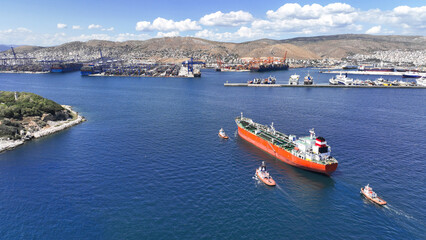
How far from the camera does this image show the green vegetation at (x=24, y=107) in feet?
285

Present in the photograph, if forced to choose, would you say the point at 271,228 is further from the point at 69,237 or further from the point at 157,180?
the point at 69,237

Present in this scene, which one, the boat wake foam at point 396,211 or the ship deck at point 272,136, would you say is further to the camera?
the ship deck at point 272,136

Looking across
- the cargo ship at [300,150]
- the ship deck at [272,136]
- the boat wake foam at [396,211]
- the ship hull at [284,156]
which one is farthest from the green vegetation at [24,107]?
the boat wake foam at [396,211]

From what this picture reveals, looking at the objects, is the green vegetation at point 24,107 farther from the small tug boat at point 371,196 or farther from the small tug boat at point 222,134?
the small tug boat at point 371,196

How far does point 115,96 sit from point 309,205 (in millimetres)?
144089

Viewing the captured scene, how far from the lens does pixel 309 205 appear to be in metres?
45.5

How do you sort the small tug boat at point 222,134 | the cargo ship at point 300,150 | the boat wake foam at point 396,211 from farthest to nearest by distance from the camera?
the small tug boat at point 222,134, the cargo ship at point 300,150, the boat wake foam at point 396,211

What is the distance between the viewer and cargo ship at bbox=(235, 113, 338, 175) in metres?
55.5

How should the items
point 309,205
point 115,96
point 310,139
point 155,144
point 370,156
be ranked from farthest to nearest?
1. point 115,96
2. point 155,144
3. point 370,156
4. point 310,139
5. point 309,205

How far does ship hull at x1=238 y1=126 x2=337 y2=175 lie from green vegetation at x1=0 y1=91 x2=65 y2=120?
7238 centimetres

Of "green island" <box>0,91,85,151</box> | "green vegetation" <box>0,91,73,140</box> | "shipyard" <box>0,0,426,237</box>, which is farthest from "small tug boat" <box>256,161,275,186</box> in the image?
"green vegetation" <box>0,91,73,140</box>

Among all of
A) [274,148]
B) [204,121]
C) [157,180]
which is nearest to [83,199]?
[157,180]

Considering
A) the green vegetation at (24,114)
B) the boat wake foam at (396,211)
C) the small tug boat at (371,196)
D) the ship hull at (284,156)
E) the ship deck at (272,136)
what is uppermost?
the green vegetation at (24,114)

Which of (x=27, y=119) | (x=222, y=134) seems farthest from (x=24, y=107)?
(x=222, y=134)
